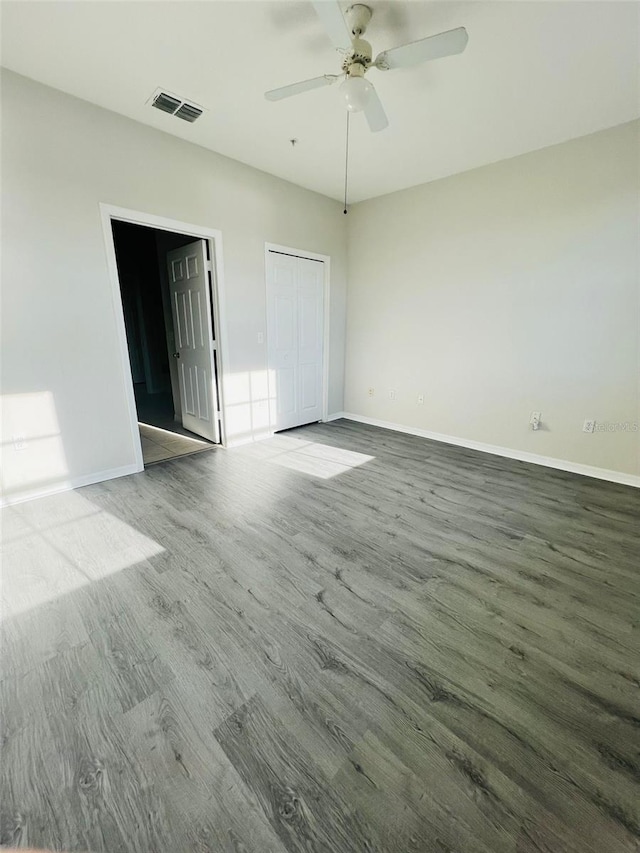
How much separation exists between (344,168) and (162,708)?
4.43 meters

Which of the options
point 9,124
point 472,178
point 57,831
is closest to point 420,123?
point 472,178

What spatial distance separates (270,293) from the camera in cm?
401

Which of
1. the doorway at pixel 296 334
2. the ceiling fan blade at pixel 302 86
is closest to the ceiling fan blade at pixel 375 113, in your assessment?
the ceiling fan blade at pixel 302 86

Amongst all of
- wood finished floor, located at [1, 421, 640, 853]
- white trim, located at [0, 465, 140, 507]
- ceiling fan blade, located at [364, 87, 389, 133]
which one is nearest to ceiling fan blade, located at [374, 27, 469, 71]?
ceiling fan blade, located at [364, 87, 389, 133]

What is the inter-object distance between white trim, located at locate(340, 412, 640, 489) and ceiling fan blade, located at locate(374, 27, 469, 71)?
327 cm

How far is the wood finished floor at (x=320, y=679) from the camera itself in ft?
3.22

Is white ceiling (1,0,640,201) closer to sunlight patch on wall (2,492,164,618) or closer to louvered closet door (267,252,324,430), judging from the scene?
louvered closet door (267,252,324,430)

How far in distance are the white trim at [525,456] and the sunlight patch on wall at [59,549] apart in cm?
333

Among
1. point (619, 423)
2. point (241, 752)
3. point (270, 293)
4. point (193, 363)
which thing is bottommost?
point (241, 752)

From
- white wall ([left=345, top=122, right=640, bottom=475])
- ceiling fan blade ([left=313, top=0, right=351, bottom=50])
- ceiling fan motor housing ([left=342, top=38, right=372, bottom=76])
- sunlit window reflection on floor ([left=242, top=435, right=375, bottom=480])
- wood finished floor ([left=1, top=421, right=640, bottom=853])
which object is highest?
ceiling fan motor housing ([left=342, top=38, right=372, bottom=76])

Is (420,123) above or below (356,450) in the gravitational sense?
above

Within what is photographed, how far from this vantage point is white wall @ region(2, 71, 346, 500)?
2393 mm

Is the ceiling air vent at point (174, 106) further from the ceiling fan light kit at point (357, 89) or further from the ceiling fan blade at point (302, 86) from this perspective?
the ceiling fan light kit at point (357, 89)

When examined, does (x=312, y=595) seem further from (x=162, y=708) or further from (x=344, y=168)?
(x=344, y=168)
